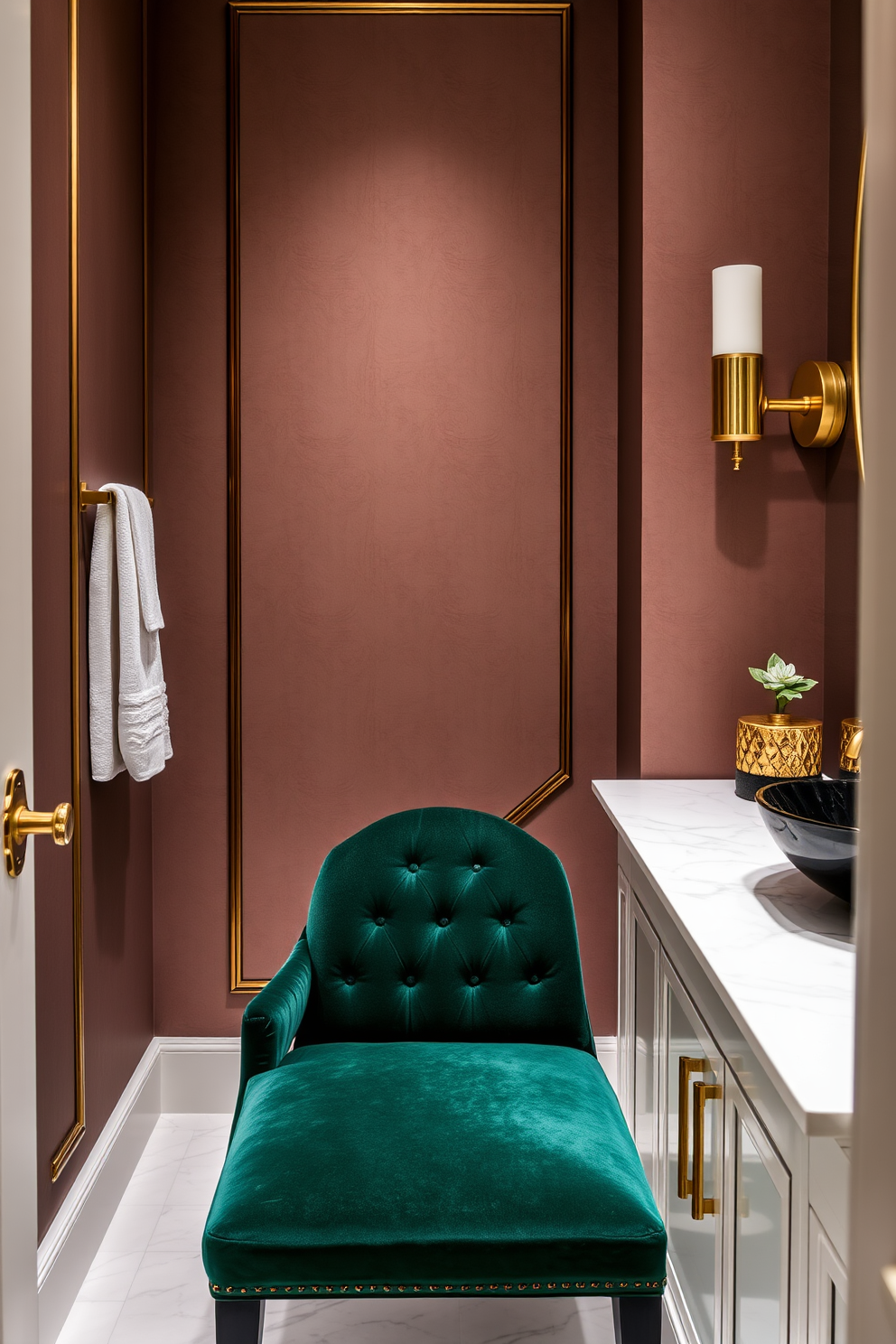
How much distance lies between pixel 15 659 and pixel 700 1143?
943mm

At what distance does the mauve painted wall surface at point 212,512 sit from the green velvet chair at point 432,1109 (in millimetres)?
709

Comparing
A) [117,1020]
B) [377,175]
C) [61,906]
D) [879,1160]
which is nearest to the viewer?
[879,1160]

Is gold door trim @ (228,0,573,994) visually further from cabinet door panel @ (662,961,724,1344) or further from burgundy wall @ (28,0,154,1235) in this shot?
cabinet door panel @ (662,961,724,1344)

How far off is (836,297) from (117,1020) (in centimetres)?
190

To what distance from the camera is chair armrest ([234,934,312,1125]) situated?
1574mm

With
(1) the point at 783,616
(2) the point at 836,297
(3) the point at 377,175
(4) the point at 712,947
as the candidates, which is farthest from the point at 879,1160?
(3) the point at 377,175

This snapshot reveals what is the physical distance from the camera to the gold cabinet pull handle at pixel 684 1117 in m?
1.38

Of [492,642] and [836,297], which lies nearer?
[836,297]

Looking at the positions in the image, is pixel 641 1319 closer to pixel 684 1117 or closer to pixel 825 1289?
pixel 684 1117

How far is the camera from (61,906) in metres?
1.81

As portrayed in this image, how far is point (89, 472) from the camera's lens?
6.46 ft

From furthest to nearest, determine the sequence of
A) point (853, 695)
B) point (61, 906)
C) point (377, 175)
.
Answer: point (377, 175) → point (853, 695) → point (61, 906)

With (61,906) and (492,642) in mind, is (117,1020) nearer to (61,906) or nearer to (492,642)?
(61,906)

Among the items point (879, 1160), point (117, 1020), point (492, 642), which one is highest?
point (492, 642)
